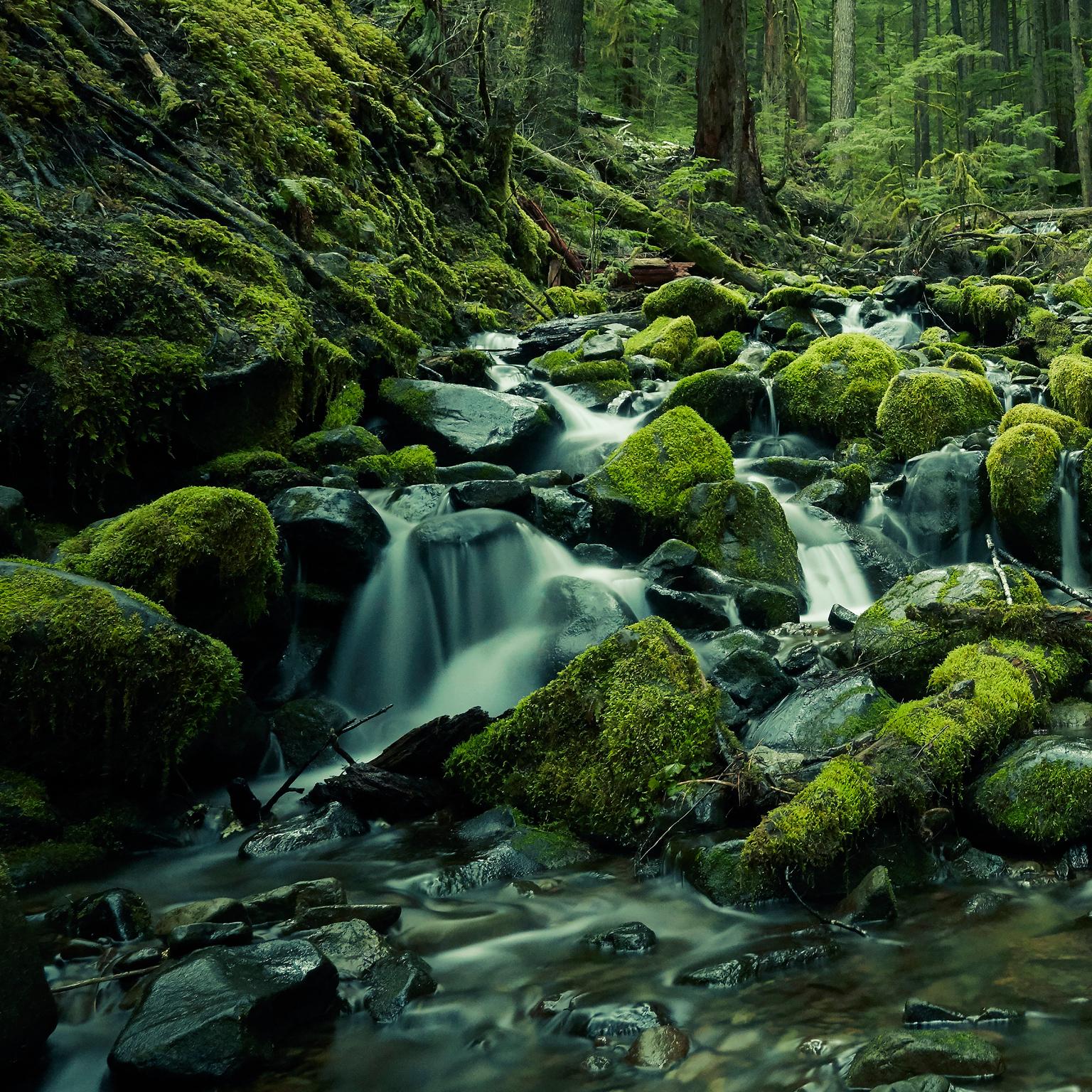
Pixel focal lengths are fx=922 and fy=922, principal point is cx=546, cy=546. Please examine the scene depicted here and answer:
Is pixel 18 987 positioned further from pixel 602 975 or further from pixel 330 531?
pixel 330 531

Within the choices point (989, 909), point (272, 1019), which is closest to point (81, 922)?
point (272, 1019)

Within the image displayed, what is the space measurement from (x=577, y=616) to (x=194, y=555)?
95.0 inches

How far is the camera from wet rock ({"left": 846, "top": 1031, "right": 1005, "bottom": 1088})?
2.37m

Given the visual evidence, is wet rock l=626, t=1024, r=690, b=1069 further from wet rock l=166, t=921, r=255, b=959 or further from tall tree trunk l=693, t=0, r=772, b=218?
tall tree trunk l=693, t=0, r=772, b=218

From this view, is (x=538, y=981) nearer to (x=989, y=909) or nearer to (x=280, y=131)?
(x=989, y=909)

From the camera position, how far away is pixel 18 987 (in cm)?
263

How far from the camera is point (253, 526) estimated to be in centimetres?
529

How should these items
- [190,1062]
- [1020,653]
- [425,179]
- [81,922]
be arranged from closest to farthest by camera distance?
[190,1062], [81,922], [1020,653], [425,179]

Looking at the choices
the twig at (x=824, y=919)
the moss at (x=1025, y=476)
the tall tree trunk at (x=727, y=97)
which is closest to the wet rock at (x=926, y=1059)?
the twig at (x=824, y=919)

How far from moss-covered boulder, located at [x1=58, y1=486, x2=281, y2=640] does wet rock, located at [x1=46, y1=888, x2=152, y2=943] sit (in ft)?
6.16

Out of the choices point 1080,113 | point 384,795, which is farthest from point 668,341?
point 1080,113

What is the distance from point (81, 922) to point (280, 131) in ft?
31.0

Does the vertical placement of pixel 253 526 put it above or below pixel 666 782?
above

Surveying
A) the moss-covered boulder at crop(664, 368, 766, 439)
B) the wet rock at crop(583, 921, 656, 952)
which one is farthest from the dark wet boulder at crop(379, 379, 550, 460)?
the wet rock at crop(583, 921, 656, 952)
